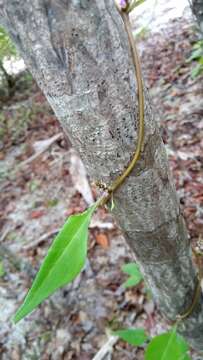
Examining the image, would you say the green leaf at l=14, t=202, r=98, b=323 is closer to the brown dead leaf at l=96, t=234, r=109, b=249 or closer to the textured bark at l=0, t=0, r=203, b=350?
the textured bark at l=0, t=0, r=203, b=350

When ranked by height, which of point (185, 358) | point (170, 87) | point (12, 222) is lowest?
point (185, 358)

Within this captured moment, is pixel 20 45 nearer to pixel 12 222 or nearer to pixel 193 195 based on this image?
pixel 193 195

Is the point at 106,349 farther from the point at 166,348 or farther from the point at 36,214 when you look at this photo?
the point at 36,214

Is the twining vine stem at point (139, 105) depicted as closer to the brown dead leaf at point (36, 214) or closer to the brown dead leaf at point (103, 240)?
the brown dead leaf at point (103, 240)

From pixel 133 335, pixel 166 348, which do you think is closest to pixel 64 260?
pixel 166 348

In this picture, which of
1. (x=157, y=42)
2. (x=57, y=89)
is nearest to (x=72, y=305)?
(x=57, y=89)

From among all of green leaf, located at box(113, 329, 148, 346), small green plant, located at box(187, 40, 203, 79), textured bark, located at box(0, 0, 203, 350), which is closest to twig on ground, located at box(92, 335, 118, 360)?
green leaf, located at box(113, 329, 148, 346)

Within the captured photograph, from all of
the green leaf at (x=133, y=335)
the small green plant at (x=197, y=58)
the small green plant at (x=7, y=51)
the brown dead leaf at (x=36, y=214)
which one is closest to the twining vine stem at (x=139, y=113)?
the green leaf at (x=133, y=335)
